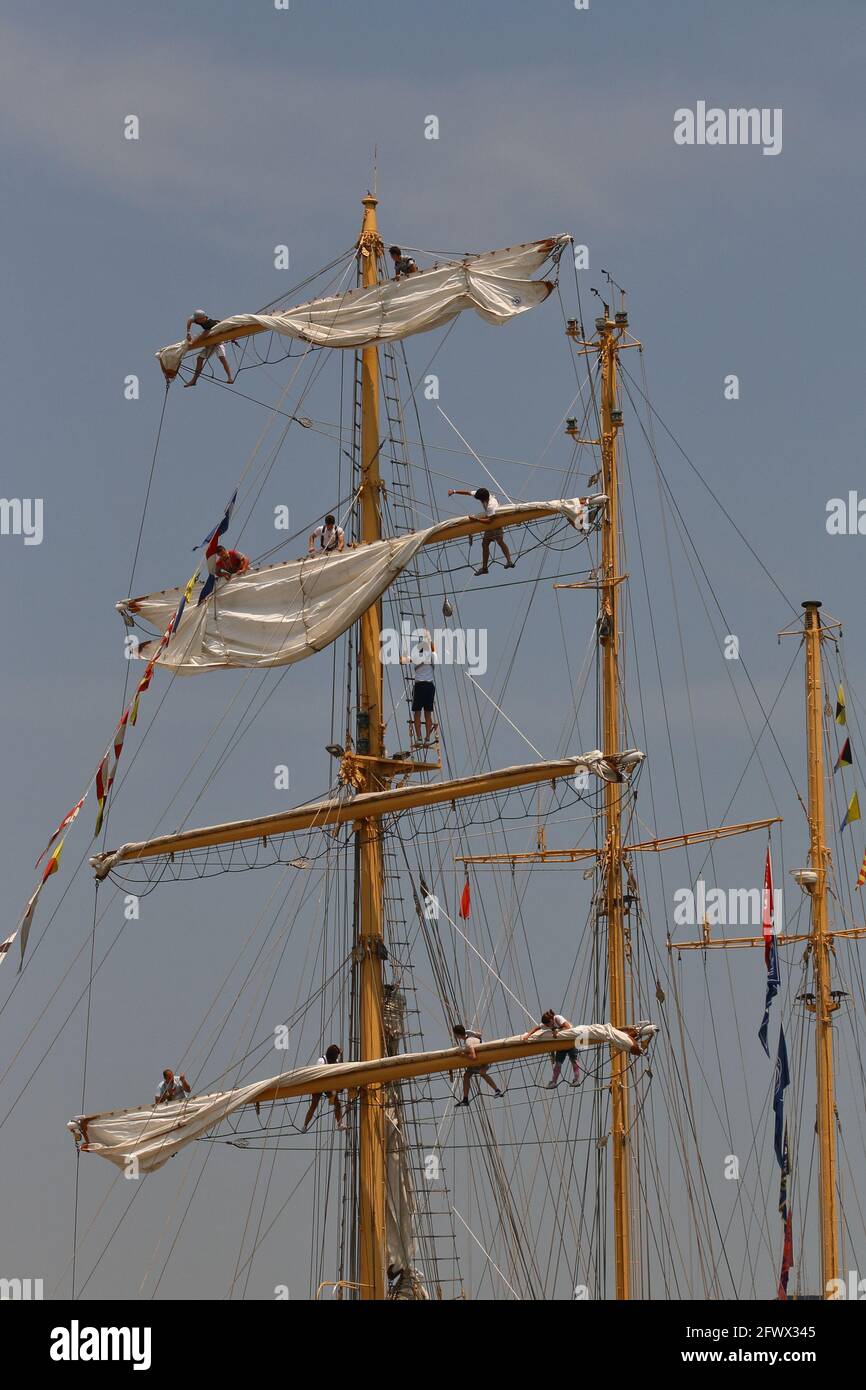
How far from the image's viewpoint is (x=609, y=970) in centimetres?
6203

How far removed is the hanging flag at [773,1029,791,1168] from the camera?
61.7 meters

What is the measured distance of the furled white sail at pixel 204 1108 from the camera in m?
57.8

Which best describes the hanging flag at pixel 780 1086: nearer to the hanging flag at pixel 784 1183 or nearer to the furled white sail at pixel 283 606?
the hanging flag at pixel 784 1183


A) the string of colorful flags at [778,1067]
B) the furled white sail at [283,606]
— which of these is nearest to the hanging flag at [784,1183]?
the string of colorful flags at [778,1067]

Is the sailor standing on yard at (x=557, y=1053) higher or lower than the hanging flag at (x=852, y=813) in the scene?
lower

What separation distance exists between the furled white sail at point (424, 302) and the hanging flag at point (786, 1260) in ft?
59.7

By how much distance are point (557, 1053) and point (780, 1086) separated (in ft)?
19.7

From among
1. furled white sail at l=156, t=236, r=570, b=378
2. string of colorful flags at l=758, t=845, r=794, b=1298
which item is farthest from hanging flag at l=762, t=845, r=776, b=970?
furled white sail at l=156, t=236, r=570, b=378

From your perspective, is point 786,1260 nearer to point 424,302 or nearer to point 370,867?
point 370,867

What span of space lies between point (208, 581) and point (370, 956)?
26.4ft

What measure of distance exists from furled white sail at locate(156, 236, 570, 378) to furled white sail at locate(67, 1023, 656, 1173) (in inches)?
548

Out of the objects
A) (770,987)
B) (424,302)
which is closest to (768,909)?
(770,987)
